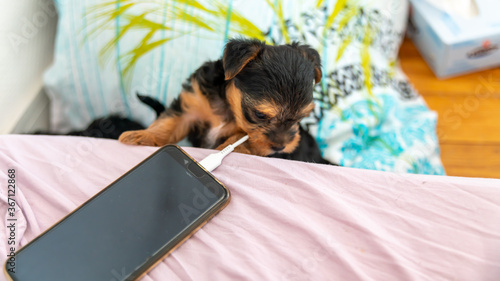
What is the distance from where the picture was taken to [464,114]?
2373mm

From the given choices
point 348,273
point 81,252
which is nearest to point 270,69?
point 348,273

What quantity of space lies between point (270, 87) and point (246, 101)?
0.13 m

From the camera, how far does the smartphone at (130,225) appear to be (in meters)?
A: 1.18

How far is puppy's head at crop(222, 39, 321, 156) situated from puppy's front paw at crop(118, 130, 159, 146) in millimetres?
392

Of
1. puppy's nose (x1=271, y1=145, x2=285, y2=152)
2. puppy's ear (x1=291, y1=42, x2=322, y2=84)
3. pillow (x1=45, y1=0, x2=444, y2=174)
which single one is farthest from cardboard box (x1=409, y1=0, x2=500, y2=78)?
puppy's nose (x1=271, y1=145, x2=285, y2=152)

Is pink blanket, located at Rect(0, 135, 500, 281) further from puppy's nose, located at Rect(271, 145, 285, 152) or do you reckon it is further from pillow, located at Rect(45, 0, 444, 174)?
pillow, located at Rect(45, 0, 444, 174)

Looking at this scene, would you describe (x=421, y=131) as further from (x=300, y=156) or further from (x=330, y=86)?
(x=300, y=156)

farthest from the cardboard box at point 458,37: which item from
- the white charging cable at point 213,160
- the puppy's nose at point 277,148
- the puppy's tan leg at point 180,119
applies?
the white charging cable at point 213,160

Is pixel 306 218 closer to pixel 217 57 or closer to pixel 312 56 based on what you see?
pixel 312 56

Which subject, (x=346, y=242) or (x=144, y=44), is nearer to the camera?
(x=346, y=242)

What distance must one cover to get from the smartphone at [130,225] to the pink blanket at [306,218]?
60 mm

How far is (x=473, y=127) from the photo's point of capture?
2309mm

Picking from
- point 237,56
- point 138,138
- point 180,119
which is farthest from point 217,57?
point 138,138

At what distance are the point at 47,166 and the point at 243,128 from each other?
0.77m
